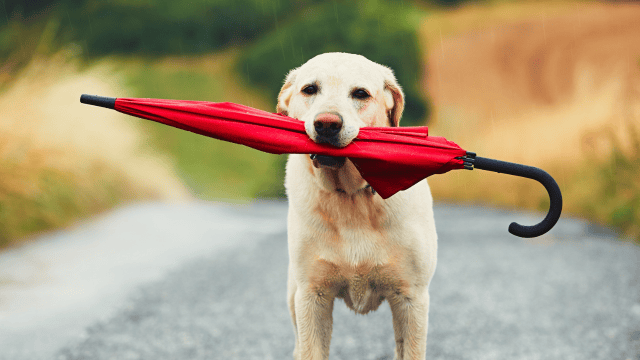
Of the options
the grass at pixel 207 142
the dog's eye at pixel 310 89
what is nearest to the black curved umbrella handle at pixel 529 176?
the dog's eye at pixel 310 89

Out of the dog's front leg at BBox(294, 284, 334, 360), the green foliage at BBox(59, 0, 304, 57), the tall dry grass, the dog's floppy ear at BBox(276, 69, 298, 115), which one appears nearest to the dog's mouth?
the dog's floppy ear at BBox(276, 69, 298, 115)

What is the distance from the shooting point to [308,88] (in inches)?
88.4

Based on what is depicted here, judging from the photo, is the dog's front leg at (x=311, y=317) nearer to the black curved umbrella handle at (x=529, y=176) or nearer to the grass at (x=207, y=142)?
the black curved umbrella handle at (x=529, y=176)

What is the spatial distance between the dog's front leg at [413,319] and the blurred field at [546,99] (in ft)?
20.7

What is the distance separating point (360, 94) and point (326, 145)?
0.42m

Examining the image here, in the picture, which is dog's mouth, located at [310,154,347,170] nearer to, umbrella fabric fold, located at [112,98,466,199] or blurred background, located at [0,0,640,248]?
umbrella fabric fold, located at [112,98,466,199]

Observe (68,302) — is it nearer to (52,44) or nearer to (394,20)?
(52,44)

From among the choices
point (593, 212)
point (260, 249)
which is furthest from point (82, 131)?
point (593, 212)

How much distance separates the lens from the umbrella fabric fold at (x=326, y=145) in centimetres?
191

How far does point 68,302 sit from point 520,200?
8.72m

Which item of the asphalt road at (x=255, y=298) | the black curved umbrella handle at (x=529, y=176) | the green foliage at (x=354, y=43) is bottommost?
the asphalt road at (x=255, y=298)

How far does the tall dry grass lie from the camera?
22.7ft

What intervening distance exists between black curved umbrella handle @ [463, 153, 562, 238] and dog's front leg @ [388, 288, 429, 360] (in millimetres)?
680

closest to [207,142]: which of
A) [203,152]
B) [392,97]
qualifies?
[203,152]
